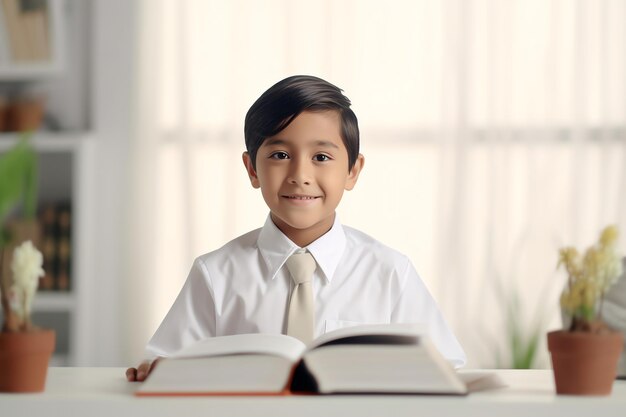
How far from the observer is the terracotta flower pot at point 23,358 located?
104 cm

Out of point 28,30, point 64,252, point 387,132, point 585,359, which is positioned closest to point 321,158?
point 585,359

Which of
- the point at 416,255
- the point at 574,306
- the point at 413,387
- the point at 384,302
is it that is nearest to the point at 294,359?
the point at 413,387

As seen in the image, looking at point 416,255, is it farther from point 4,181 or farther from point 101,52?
point 4,181

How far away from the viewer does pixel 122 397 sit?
105 cm

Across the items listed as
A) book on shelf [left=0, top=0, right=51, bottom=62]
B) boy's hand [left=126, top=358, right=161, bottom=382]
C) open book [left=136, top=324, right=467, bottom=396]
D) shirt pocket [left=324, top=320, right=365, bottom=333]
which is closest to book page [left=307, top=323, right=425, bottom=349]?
open book [left=136, top=324, right=467, bottom=396]

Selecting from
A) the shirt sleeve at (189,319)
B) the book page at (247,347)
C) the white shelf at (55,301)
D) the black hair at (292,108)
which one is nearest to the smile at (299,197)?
the black hair at (292,108)

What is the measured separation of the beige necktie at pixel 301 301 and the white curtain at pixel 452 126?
2139 millimetres

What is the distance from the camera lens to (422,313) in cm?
153

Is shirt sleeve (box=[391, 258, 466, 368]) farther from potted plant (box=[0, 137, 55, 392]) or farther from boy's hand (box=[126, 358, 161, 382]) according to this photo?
potted plant (box=[0, 137, 55, 392])

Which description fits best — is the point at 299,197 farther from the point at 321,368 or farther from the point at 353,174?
the point at 321,368

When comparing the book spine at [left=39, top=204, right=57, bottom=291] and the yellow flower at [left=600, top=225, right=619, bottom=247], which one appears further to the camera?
the book spine at [left=39, top=204, right=57, bottom=291]

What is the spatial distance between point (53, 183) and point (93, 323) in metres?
0.64

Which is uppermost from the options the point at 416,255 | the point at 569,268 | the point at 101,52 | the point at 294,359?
the point at 101,52

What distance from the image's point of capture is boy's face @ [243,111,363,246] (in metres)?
1.43
